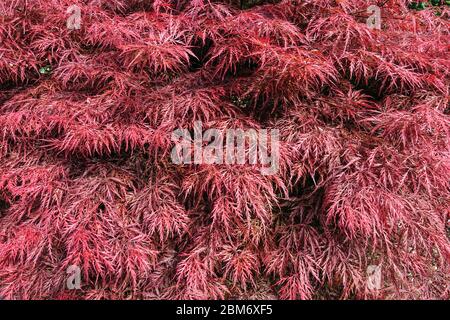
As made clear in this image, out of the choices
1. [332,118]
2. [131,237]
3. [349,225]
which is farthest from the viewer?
Result: [332,118]

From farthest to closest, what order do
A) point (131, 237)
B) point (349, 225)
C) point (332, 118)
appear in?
point (332, 118) < point (131, 237) < point (349, 225)

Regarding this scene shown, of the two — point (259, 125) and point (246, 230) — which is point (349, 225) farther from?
point (259, 125)

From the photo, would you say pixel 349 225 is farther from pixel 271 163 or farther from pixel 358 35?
pixel 358 35

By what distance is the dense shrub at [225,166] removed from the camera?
3.78ft

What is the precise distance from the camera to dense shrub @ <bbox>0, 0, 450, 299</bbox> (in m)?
1.15

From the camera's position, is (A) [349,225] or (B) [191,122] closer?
(A) [349,225]

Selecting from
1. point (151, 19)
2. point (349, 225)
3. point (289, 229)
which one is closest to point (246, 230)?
point (289, 229)

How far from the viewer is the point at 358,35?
1311 millimetres

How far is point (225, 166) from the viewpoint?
117 centimetres

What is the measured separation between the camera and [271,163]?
1.18 meters

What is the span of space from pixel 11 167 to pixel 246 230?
2.94 feet

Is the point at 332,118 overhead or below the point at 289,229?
overhead

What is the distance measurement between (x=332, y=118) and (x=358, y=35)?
0.33 meters
